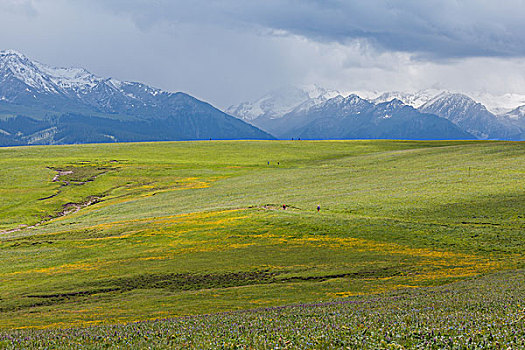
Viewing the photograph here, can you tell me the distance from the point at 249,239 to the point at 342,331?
40859mm

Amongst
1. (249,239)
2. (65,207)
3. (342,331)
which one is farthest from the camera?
(65,207)

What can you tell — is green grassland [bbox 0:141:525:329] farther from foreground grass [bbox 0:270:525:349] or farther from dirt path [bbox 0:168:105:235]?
foreground grass [bbox 0:270:525:349]

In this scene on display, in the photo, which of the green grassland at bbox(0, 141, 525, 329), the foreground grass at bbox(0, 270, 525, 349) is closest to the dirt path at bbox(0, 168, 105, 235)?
the green grassland at bbox(0, 141, 525, 329)

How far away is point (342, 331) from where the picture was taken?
16.4 m

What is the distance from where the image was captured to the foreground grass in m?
14.6

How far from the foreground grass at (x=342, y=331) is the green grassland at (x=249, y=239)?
10.1 metres

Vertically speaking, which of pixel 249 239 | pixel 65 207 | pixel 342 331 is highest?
pixel 342 331

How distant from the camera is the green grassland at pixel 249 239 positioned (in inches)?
1486

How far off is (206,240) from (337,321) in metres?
40.3

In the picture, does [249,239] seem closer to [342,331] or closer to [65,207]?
A: [342,331]

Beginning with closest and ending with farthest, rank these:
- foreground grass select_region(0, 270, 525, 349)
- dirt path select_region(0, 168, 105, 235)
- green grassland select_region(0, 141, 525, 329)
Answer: foreground grass select_region(0, 270, 525, 349), green grassland select_region(0, 141, 525, 329), dirt path select_region(0, 168, 105, 235)

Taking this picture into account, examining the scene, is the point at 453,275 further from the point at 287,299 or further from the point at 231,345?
the point at 231,345

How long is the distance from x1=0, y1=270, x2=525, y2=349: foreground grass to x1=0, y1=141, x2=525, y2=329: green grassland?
33.0 feet

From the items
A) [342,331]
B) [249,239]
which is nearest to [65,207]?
[249,239]
